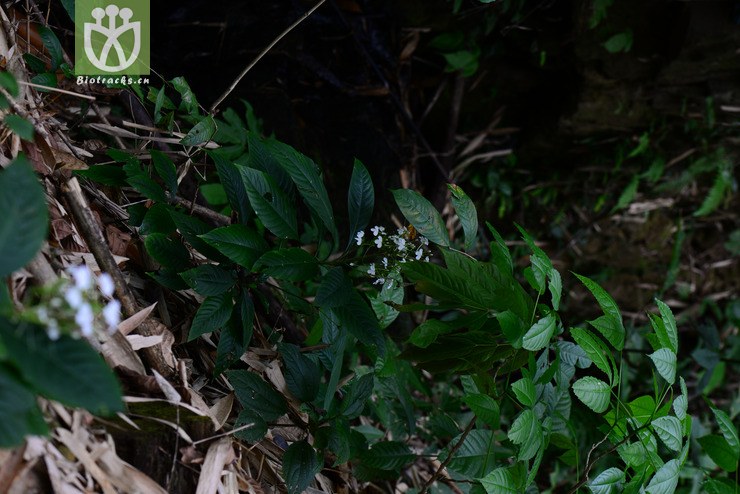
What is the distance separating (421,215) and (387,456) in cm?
43

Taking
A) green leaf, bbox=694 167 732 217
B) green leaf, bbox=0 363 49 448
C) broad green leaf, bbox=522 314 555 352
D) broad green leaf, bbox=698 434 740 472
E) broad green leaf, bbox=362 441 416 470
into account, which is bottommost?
green leaf, bbox=694 167 732 217

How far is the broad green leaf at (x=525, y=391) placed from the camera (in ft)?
2.85

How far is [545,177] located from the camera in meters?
2.37

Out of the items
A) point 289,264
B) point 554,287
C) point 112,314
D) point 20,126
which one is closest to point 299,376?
point 289,264

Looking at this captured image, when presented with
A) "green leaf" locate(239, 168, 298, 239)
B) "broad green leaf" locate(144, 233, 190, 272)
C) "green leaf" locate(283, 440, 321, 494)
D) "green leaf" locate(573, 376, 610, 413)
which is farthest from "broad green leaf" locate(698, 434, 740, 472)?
"broad green leaf" locate(144, 233, 190, 272)

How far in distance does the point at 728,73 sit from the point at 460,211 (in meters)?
1.46

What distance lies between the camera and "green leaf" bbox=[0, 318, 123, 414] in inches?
18.1

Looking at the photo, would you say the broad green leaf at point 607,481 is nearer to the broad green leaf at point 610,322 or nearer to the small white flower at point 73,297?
the broad green leaf at point 610,322

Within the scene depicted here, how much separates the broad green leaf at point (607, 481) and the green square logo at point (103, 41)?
3.33ft

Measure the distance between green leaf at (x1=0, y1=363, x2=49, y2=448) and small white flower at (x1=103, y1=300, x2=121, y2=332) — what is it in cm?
31

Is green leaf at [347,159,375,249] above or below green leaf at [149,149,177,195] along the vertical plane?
below

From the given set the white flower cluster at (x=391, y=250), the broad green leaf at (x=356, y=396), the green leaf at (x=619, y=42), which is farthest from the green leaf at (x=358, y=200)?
the green leaf at (x=619, y=42)

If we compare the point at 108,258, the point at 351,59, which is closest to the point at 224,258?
the point at 108,258

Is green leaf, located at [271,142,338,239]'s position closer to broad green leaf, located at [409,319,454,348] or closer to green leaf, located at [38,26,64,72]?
broad green leaf, located at [409,319,454,348]
